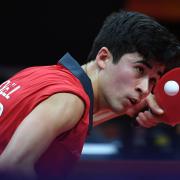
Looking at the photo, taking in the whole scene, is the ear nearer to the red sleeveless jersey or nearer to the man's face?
the man's face

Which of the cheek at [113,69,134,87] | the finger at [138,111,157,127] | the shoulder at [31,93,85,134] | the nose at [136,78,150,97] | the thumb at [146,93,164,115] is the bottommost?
the finger at [138,111,157,127]

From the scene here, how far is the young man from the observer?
1283 millimetres

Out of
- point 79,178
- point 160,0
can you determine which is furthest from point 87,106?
point 160,0

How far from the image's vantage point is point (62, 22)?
495 centimetres

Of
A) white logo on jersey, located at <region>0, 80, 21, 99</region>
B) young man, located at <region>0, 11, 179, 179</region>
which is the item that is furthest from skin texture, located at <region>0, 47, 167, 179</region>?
white logo on jersey, located at <region>0, 80, 21, 99</region>

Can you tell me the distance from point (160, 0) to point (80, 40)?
822 millimetres

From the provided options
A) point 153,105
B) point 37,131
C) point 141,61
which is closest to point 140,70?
point 141,61

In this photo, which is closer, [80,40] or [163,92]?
[163,92]

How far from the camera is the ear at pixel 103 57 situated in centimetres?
164

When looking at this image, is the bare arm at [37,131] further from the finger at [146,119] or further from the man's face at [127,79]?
the finger at [146,119]

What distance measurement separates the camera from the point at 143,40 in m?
1.56

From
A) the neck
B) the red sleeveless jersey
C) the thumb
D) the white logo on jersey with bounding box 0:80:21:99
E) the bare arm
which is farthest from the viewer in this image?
the thumb

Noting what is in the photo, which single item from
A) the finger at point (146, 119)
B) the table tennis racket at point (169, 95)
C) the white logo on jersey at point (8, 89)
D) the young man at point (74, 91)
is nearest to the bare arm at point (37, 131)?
the young man at point (74, 91)

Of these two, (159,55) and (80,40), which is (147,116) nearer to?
(159,55)
